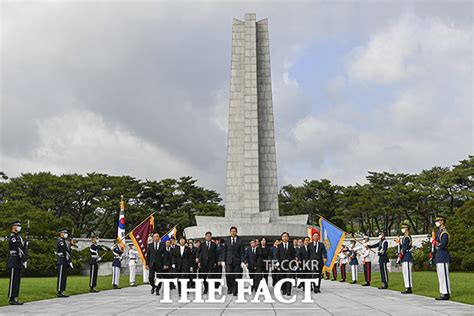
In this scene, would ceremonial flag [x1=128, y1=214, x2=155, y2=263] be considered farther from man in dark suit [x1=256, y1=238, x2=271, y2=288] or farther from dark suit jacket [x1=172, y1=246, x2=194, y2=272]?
man in dark suit [x1=256, y1=238, x2=271, y2=288]

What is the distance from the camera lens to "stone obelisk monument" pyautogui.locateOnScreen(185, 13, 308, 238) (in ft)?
126

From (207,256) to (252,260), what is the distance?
1454 mm

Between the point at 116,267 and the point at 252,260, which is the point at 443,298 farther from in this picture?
the point at 116,267

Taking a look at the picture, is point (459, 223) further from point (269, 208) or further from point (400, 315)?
point (400, 315)

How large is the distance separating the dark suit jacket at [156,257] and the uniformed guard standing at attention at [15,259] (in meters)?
3.91

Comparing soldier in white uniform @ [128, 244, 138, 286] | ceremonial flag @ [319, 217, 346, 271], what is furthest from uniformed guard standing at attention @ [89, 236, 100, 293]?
ceremonial flag @ [319, 217, 346, 271]

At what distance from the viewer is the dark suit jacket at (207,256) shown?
15.2 m

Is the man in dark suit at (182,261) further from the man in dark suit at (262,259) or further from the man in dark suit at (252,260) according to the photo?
the man in dark suit at (262,259)

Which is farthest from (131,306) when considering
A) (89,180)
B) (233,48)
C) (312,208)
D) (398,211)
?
(312,208)

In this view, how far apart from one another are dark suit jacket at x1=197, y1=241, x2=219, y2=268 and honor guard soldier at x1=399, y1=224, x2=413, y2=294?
5.54m

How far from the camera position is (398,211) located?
49.1m

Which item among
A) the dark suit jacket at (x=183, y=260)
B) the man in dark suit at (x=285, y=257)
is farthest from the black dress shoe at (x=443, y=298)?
the dark suit jacket at (x=183, y=260)

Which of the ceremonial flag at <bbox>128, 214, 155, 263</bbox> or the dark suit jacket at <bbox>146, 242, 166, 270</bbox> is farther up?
the ceremonial flag at <bbox>128, 214, 155, 263</bbox>

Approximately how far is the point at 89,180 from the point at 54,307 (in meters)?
38.2
